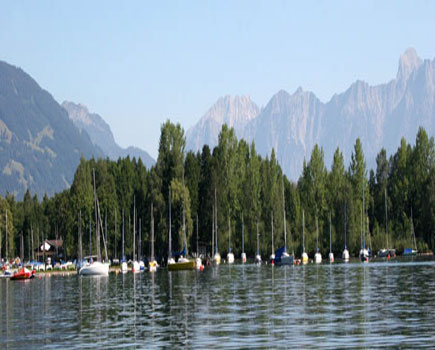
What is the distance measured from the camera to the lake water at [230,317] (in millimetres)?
34219

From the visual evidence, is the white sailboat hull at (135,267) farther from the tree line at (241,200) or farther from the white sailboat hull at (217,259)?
the white sailboat hull at (217,259)

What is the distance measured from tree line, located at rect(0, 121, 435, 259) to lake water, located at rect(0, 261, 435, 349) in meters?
68.1

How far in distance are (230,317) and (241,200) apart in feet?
351

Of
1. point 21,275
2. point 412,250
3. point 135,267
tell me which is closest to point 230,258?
point 135,267

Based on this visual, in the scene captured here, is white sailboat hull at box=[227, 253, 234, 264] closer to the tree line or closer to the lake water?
the tree line

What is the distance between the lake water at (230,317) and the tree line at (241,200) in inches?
2680

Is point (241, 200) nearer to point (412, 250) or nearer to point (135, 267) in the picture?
point (412, 250)

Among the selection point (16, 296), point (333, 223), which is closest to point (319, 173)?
point (333, 223)

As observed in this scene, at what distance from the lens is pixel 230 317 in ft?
143

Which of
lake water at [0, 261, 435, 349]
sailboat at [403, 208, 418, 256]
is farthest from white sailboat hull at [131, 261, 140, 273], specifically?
sailboat at [403, 208, 418, 256]

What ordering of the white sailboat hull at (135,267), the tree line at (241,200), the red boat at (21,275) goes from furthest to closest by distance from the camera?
the tree line at (241,200) < the white sailboat hull at (135,267) < the red boat at (21,275)

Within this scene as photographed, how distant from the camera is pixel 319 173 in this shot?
161375 mm

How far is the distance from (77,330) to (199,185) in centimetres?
10562

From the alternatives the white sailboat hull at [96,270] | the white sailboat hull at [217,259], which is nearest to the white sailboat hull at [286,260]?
the white sailboat hull at [217,259]
